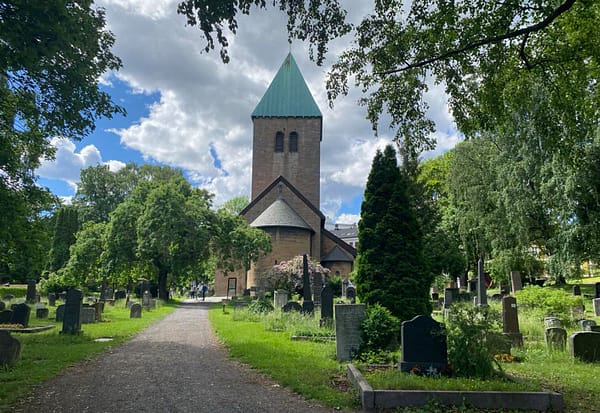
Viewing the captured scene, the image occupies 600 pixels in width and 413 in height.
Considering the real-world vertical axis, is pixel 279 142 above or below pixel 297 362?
above

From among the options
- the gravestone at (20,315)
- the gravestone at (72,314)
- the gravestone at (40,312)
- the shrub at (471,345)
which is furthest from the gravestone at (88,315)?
the shrub at (471,345)

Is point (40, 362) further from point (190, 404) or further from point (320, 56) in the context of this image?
point (320, 56)

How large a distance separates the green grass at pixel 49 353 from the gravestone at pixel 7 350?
0.46ft

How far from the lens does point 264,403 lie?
6.19m

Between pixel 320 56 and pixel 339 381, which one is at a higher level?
pixel 320 56

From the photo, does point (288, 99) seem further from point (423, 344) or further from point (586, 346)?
point (423, 344)

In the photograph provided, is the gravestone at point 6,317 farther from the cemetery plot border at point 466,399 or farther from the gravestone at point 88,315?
the cemetery plot border at point 466,399

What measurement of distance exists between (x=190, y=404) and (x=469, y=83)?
918 centimetres

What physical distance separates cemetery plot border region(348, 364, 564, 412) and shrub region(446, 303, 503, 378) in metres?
0.99

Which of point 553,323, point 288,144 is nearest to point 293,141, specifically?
point 288,144

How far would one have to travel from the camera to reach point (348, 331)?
29.5 feet

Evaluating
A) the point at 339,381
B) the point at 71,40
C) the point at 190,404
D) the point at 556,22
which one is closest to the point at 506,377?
the point at 339,381

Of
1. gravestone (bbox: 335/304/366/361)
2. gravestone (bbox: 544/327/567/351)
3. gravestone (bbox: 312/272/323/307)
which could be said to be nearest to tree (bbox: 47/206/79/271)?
gravestone (bbox: 312/272/323/307)

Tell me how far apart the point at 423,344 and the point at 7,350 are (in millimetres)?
6961
